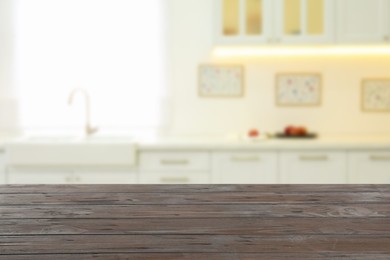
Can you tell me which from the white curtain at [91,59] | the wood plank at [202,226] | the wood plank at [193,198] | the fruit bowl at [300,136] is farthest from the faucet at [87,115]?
the wood plank at [202,226]

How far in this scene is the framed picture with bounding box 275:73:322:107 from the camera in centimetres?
410

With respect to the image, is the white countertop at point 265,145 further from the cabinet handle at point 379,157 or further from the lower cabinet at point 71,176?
the lower cabinet at point 71,176

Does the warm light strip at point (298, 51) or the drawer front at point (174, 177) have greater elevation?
the warm light strip at point (298, 51)

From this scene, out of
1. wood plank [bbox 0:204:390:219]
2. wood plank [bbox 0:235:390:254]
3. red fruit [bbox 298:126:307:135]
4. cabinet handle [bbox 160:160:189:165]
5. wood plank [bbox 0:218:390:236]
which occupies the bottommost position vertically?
cabinet handle [bbox 160:160:189:165]

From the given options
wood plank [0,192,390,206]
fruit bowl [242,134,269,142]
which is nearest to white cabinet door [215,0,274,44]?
fruit bowl [242,134,269,142]

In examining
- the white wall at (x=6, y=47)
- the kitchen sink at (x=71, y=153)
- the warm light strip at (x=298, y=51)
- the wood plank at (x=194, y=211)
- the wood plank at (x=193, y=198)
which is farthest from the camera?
the white wall at (x=6, y=47)

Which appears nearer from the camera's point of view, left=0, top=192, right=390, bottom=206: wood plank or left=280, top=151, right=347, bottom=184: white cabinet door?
left=0, top=192, right=390, bottom=206: wood plank

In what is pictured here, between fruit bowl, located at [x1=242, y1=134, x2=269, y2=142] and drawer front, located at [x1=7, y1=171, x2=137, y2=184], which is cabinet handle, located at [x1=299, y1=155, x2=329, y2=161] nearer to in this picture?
fruit bowl, located at [x1=242, y1=134, x2=269, y2=142]

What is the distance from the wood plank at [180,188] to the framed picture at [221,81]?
2254mm

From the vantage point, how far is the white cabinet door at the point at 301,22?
3688 millimetres

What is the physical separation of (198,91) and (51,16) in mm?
1257

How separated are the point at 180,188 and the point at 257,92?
93.4 inches

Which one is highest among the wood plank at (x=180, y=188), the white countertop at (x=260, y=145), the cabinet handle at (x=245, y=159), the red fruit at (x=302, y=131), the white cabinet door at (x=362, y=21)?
the white cabinet door at (x=362, y=21)

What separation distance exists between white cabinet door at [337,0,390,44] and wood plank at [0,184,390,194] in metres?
2.02
